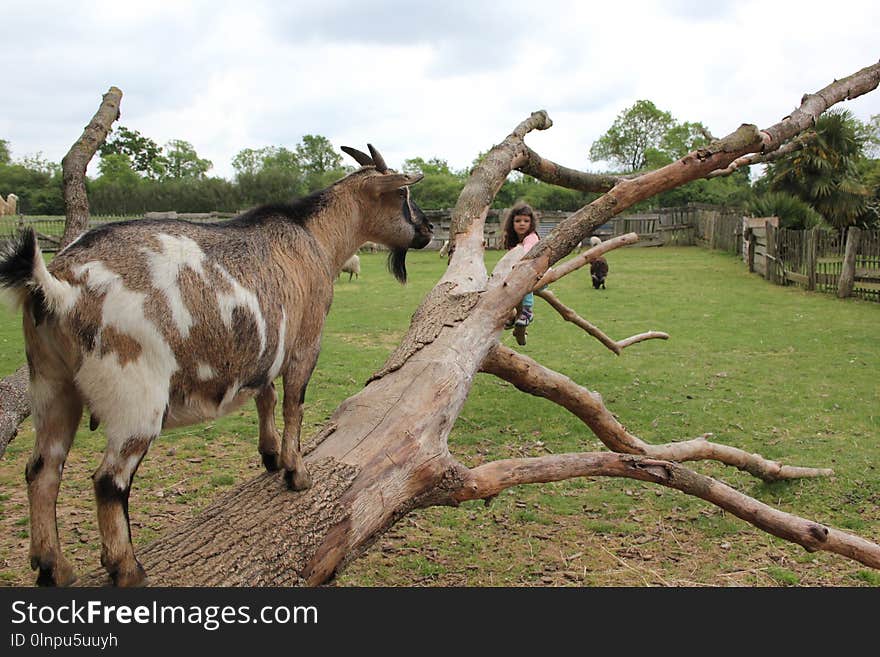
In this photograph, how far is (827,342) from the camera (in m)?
10.7

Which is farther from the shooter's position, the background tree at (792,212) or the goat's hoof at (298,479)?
the background tree at (792,212)

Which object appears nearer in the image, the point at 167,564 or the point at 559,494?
the point at 167,564

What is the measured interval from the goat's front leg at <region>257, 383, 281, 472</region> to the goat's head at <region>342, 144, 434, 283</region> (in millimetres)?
1281

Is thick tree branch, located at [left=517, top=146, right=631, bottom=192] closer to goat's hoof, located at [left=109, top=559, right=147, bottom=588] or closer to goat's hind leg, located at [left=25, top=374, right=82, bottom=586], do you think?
goat's hind leg, located at [left=25, top=374, right=82, bottom=586]

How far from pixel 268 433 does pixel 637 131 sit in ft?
184

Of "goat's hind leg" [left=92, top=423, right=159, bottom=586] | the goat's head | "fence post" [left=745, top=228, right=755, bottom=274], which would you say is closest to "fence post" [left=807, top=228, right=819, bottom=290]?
"fence post" [left=745, top=228, right=755, bottom=274]

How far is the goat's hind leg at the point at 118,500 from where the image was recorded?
263cm

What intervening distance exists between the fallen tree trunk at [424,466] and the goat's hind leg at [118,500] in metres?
0.14

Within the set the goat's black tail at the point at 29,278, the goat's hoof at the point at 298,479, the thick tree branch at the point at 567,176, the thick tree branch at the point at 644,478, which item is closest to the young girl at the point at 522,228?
the thick tree branch at the point at 567,176

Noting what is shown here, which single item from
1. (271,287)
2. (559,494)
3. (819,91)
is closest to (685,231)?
(819,91)

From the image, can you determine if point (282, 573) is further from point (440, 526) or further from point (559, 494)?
point (559, 494)

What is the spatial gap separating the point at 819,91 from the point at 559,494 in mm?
4309

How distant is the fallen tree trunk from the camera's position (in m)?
3.00

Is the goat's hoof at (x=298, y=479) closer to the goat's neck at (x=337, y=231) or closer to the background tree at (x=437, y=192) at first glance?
the goat's neck at (x=337, y=231)
